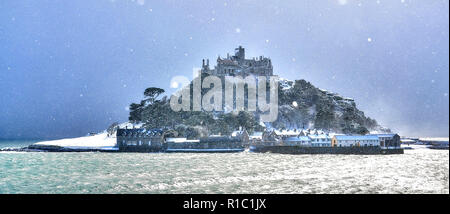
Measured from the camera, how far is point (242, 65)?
164875 millimetres

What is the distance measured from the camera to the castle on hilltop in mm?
157000

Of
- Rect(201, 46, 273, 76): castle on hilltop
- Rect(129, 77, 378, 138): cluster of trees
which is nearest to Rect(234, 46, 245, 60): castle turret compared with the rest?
Rect(201, 46, 273, 76): castle on hilltop

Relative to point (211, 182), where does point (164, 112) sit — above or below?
above

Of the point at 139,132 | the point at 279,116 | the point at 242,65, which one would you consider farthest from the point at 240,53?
the point at 139,132

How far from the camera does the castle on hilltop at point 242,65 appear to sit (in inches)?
6181

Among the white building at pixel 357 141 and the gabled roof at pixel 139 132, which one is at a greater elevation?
the gabled roof at pixel 139 132

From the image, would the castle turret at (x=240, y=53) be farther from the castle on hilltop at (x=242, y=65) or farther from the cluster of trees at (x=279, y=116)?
the cluster of trees at (x=279, y=116)

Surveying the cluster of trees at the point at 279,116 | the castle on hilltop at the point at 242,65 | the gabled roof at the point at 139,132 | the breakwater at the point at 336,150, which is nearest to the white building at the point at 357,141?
the breakwater at the point at 336,150

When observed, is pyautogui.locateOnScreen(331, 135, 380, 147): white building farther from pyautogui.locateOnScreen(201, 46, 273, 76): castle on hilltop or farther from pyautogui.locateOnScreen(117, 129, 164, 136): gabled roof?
pyautogui.locateOnScreen(201, 46, 273, 76): castle on hilltop

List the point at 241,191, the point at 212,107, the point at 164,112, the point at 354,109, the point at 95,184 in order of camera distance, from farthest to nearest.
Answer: the point at 354,109 → the point at 212,107 → the point at 164,112 → the point at 95,184 → the point at 241,191
